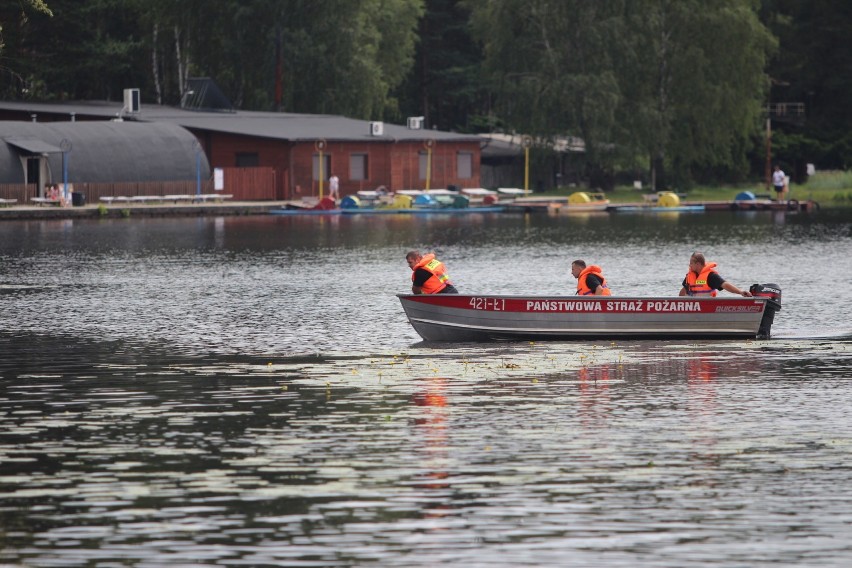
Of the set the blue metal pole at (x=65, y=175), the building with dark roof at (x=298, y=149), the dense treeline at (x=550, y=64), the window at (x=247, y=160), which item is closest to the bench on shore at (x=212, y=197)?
the building with dark roof at (x=298, y=149)

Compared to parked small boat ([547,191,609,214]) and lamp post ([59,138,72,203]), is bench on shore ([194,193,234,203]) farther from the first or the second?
parked small boat ([547,191,609,214])

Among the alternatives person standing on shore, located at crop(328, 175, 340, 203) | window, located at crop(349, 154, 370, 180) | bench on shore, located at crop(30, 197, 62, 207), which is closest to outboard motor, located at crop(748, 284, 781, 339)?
bench on shore, located at crop(30, 197, 62, 207)

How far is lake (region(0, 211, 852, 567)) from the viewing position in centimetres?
1697

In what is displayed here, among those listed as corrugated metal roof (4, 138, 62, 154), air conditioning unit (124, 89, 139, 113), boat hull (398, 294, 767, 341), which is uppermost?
air conditioning unit (124, 89, 139, 113)

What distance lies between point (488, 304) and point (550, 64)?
68.6 metres

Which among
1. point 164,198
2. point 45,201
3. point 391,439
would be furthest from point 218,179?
point 391,439

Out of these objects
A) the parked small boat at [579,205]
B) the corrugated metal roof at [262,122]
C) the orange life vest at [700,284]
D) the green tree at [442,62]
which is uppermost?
the green tree at [442,62]

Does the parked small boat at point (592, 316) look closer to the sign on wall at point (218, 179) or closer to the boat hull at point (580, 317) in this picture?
the boat hull at point (580, 317)

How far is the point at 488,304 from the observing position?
3281 cm

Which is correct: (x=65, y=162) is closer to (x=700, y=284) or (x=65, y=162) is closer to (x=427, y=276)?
(x=427, y=276)

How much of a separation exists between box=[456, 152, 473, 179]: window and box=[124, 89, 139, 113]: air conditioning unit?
19.9 meters

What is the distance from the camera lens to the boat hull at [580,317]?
32500mm

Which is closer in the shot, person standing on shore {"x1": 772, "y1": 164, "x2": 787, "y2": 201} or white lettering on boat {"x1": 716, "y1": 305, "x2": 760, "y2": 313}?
white lettering on boat {"x1": 716, "y1": 305, "x2": 760, "y2": 313}

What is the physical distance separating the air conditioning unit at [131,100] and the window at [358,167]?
12.8m
